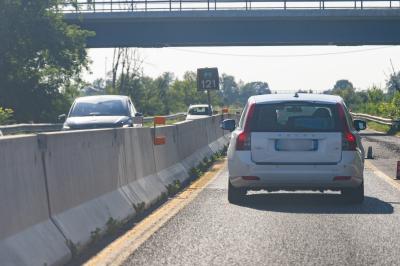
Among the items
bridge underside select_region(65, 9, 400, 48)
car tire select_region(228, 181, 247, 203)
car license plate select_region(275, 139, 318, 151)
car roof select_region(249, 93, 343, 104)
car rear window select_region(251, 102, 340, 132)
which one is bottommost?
car tire select_region(228, 181, 247, 203)

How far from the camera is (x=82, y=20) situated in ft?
174

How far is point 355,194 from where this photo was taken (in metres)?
13.7

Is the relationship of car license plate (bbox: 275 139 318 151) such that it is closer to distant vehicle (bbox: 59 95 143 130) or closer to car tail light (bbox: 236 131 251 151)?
car tail light (bbox: 236 131 251 151)

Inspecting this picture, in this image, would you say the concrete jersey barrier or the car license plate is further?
the car license plate

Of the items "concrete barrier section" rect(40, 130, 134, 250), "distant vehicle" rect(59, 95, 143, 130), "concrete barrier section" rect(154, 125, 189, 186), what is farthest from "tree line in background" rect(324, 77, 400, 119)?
"concrete barrier section" rect(40, 130, 134, 250)

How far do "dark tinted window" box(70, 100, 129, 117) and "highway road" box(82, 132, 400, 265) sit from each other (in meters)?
10.7

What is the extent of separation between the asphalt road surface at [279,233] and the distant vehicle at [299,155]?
316 millimetres

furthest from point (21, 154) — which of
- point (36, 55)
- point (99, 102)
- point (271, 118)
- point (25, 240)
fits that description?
point (36, 55)

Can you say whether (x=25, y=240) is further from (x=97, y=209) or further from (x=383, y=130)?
(x=383, y=130)

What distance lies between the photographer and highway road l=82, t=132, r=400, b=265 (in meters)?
8.92

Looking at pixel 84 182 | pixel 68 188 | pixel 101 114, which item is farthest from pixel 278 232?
pixel 101 114

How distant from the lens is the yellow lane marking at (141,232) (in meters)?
8.86

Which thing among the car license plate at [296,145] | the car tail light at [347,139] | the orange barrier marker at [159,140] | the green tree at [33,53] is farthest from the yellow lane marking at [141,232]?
the green tree at [33,53]

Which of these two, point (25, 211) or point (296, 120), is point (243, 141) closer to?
point (296, 120)
